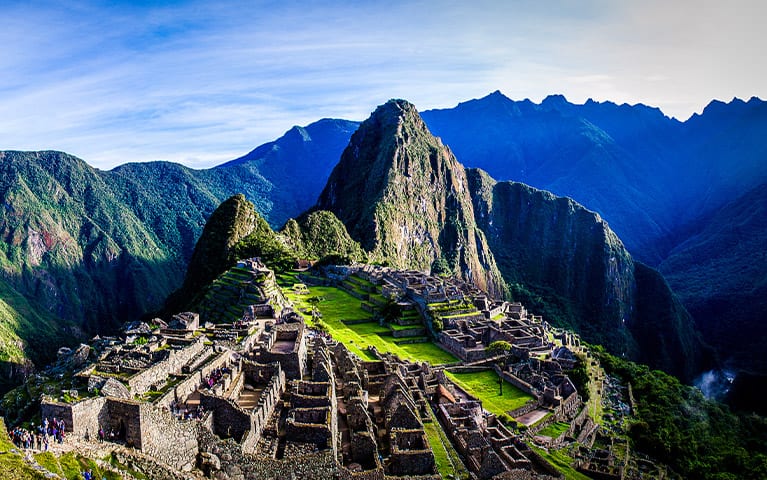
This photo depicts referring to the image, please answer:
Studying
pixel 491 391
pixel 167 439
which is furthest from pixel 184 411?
pixel 491 391

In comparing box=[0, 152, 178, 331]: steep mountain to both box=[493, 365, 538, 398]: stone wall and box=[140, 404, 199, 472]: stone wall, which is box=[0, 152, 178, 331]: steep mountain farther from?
box=[140, 404, 199, 472]: stone wall

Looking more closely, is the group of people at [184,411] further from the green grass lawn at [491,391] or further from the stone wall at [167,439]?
the green grass lawn at [491,391]

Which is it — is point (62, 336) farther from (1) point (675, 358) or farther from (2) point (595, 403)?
(1) point (675, 358)

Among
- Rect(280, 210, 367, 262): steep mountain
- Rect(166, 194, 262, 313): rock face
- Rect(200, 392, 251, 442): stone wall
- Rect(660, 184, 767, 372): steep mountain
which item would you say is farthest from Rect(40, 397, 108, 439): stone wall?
Rect(660, 184, 767, 372): steep mountain

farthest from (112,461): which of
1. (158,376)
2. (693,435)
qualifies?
(693,435)

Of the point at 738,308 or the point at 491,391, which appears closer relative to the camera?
the point at 491,391

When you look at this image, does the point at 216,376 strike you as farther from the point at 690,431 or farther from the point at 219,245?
the point at 219,245

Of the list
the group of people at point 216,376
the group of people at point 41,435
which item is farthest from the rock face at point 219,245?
the group of people at point 41,435
